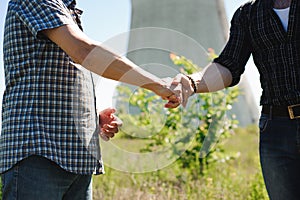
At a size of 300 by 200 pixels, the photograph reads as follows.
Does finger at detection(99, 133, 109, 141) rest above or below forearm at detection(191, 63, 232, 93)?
below

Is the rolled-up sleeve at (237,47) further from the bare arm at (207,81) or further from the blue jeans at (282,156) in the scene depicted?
the blue jeans at (282,156)

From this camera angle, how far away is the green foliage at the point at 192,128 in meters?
4.20

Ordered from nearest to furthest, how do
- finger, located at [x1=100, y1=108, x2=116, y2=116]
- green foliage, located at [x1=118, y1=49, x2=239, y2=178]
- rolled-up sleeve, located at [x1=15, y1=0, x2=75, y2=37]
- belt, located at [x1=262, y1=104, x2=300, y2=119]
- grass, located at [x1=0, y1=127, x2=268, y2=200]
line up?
rolled-up sleeve, located at [x1=15, y1=0, x2=75, y2=37], belt, located at [x1=262, y1=104, x2=300, y2=119], finger, located at [x1=100, y1=108, x2=116, y2=116], grass, located at [x1=0, y1=127, x2=268, y2=200], green foliage, located at [x1=118, y1=49, x2=239, y2=178]

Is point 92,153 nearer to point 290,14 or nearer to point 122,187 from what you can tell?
point 290,14

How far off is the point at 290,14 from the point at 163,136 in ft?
8.73

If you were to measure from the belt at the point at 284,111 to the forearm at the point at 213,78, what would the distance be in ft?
0.85

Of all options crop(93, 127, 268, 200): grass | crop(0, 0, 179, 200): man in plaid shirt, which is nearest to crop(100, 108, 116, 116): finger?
crop(0, 0, 179, 200): man in plaid shirt

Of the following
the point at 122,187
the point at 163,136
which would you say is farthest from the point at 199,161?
the point at 122,187

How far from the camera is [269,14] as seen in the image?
186 cm

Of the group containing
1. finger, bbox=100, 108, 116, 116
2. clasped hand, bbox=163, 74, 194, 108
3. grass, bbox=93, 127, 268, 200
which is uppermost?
clasped hand, bbox=163, 74, 194, 108

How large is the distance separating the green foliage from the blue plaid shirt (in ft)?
8.26

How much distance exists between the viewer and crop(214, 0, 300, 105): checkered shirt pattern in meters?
1.78

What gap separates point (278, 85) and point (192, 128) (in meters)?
2.39

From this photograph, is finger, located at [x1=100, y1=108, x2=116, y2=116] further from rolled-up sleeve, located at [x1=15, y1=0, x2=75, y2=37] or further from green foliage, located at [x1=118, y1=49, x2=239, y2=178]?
green foliage, located at [x1=118, y1=49, x2=239, y2=178]
